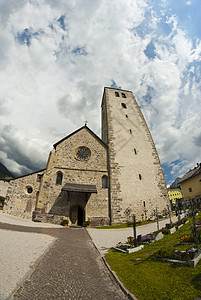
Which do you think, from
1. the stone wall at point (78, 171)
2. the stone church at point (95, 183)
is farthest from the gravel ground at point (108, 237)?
the stone wall at point (78, 171)

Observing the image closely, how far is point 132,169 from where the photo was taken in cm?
2034

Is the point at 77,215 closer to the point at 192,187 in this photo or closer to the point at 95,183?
the point at 95,183

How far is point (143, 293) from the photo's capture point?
3.30 meters

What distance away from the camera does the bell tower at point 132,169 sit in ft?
59.1

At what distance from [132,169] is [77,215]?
375 inches

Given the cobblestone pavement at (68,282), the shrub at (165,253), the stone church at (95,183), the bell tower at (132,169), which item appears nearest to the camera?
the cobblestone pavement at (68,282)

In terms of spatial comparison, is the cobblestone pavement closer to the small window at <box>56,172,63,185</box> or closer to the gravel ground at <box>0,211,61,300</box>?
the gravel ground at <box>0,211,61,300</box>

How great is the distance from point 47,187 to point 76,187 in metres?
3.36

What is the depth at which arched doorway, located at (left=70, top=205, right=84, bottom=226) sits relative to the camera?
56.9 ft

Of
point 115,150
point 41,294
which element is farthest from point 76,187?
point 41,294

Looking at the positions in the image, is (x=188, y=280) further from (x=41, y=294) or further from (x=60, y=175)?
(x=60, y=175)

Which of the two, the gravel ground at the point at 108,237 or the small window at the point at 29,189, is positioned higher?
the small window at the point at 29,189

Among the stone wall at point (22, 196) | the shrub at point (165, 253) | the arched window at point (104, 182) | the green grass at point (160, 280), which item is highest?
the arched window at point (104, 182)

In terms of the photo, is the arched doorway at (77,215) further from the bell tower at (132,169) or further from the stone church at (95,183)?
the bell tower at (132,169)
